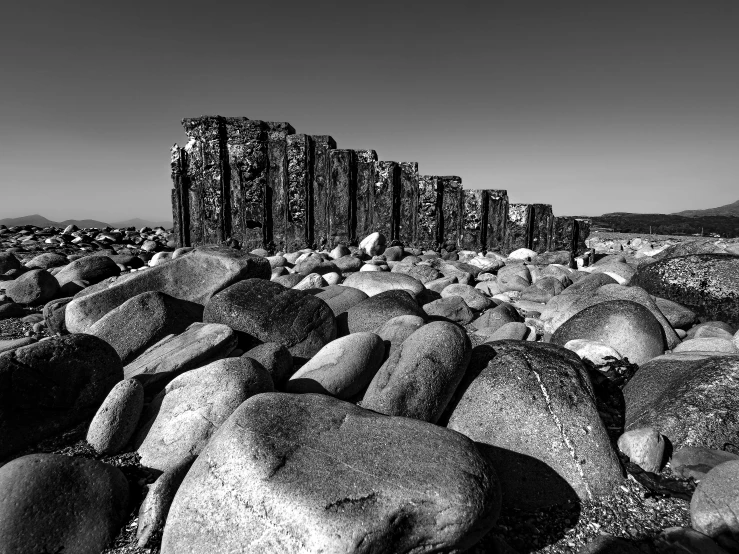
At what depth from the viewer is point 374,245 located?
973cm

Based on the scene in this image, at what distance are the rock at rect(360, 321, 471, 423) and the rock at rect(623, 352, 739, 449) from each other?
1253mm

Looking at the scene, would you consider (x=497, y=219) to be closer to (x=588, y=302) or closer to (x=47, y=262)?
(x=588, y=302)

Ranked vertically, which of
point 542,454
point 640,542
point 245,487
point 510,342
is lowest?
point 640,542

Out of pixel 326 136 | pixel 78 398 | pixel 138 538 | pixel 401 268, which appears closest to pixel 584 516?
pixel 138 538

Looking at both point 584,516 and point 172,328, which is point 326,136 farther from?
point 584,516

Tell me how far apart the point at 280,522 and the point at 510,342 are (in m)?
2.18

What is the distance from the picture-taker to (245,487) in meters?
2.05

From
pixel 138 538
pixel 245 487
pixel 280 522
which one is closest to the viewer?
pixel 280 522

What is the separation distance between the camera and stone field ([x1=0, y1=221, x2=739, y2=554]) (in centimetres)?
206

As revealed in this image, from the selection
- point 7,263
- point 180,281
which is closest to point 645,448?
point 180,281

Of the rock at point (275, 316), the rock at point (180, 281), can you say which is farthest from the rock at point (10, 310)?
the rock at point (275, 316)

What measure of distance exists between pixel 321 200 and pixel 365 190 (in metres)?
0.97

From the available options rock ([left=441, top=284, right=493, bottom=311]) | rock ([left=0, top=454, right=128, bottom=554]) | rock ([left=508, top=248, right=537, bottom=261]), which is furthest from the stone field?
rock ([left=508, top=248, right=537, bottom=261])

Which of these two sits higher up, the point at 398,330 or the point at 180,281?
the point at 180,281
